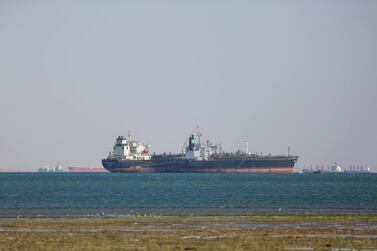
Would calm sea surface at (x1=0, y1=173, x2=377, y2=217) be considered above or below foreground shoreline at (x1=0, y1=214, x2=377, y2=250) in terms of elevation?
above

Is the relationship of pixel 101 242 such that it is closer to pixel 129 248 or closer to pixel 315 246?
pixel 129 248

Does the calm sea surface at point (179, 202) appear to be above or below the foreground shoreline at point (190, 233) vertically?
above

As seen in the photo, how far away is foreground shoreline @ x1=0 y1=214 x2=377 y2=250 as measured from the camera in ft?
125

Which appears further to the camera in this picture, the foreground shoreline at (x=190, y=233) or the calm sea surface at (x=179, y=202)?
the calm sea surface at (x=179, y=202)

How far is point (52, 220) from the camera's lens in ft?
187

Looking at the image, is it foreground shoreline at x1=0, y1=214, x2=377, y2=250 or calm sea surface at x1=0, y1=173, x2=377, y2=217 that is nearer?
foreground shoreline at x1=0, y1=214, x2=377, y2=250

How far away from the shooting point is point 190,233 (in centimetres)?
4491

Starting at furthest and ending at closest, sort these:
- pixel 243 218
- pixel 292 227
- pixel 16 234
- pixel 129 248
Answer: pixel 243 218 → pixel 292 227 → pixel 16 234 → pixel 129 248

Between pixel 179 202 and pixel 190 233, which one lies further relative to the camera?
Result: pixel 179 202

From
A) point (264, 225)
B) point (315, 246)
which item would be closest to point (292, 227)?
point (264, 225)

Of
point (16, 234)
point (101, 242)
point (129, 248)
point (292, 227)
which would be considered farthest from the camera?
point (292, 227)

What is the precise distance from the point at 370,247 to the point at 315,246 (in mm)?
2287

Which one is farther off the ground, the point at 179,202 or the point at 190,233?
the point at 179,202

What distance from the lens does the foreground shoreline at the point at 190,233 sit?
3825 cm
